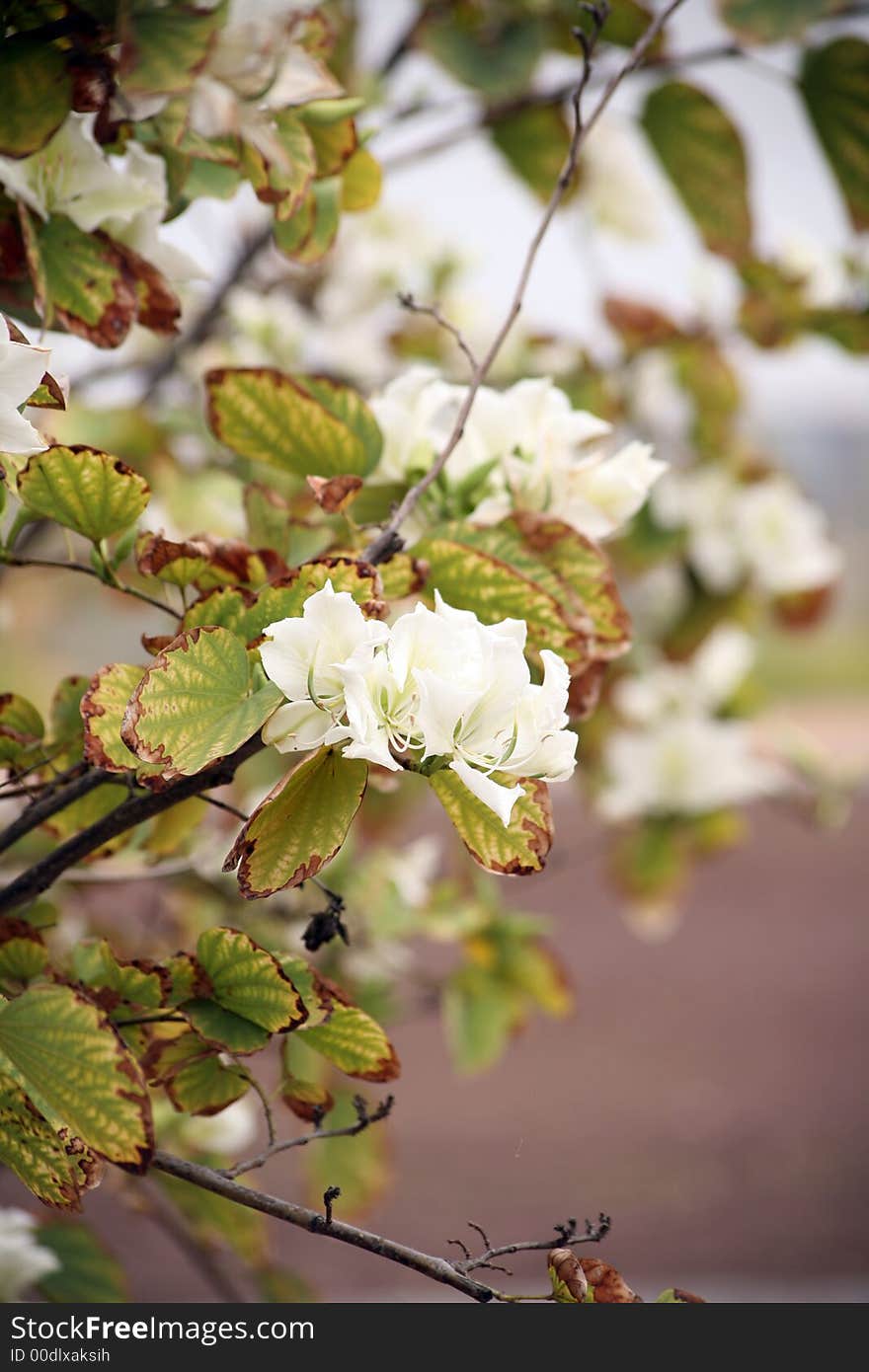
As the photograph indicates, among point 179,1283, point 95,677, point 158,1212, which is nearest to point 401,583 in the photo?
point 95,677

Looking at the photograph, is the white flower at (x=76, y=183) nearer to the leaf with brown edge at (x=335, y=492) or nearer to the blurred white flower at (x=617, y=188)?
the leaf with brown edge at (x=335, y=492)

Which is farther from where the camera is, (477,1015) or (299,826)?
(477,1015)

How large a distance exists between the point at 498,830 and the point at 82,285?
0.17m

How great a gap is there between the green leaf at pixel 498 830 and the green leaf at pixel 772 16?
0.38m

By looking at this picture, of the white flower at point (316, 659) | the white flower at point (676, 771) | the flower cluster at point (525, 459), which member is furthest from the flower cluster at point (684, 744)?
the white flower at point (316, 659)

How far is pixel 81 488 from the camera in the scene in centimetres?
25

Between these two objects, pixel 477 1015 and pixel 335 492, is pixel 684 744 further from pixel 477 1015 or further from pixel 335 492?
pixel 335 492

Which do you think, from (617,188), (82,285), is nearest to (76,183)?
(82,285)

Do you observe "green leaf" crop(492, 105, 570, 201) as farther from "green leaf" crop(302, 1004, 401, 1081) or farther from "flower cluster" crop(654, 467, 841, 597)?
"green leaf" crop(302, 1004, 401, 1081)

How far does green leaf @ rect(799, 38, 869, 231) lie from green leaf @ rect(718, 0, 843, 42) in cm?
3

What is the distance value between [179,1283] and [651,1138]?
2.22ft

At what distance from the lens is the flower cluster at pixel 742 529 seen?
0.79 m

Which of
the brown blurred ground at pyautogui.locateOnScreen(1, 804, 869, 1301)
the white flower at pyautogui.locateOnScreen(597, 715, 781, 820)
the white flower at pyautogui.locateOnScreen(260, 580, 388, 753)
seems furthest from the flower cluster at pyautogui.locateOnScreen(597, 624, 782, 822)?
the white flower at pyautogui.locateOnScreen(260, 580, 388, 753)

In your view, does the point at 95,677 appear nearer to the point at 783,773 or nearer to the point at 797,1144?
the point at 783,773
